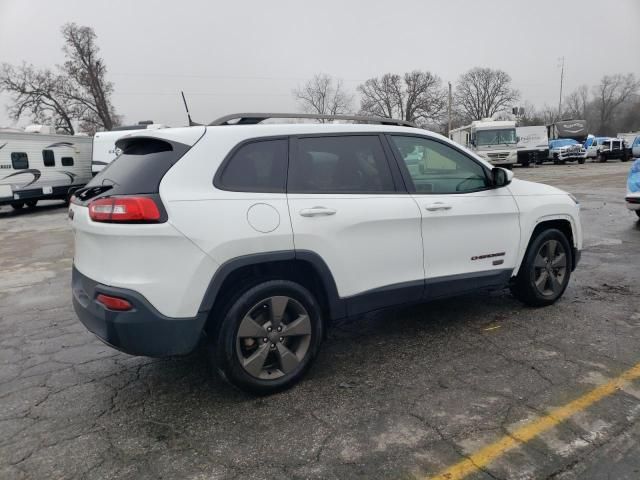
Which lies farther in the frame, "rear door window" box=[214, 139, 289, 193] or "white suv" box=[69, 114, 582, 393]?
"rear door window" box=[214, 139, 289, 193]

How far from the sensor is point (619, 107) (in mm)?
87062

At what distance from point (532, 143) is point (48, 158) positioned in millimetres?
31524

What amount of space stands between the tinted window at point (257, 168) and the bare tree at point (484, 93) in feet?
271

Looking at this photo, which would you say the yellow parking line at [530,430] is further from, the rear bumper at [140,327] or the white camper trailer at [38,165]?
the white camper trailer at [38,165]

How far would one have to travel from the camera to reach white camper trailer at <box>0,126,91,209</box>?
17.2 m

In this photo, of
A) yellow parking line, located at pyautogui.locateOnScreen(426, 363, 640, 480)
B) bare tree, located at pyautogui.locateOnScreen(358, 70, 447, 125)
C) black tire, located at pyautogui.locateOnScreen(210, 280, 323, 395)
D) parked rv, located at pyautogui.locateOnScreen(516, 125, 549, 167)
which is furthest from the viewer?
bare tree, located at pyautogui.locateOnScreen(358, 70, 447, 125)

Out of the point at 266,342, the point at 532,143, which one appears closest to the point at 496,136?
the point at 532,143

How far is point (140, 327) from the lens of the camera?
270 centimetres

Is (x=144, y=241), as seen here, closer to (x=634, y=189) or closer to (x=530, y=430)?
(x=530, y=430)

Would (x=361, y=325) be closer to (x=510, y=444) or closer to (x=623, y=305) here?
(x=510, y=444)

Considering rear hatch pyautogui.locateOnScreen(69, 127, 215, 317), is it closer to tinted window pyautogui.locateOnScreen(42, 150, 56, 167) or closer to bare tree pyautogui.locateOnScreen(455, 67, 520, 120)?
tinted window pyautogui.locateOnScreen(42, 150, 56, 167)

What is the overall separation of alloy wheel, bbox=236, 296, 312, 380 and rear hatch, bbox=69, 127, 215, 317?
0.42 metres

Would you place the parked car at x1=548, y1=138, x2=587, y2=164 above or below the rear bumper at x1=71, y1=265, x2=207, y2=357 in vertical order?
above

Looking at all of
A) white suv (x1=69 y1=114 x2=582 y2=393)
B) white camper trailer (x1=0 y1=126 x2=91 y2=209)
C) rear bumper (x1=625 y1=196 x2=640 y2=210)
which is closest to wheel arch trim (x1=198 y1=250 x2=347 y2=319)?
white suv (x1=69 y1=114 x2=582 y2=393)
